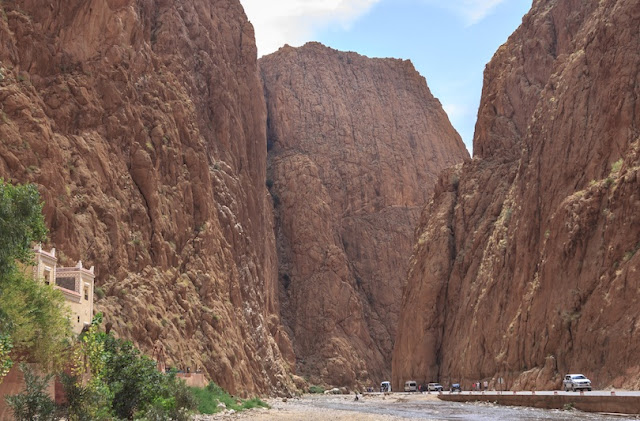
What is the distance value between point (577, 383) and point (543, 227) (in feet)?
57.4

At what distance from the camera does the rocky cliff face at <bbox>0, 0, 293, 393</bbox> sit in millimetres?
45844

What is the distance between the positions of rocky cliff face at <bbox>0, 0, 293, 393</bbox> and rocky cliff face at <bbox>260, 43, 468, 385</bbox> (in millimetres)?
27176

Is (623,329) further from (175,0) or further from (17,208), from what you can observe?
(175,0)

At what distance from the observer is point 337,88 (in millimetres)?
134000

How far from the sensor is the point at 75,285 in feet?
120

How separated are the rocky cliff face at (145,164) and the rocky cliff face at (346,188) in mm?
27176

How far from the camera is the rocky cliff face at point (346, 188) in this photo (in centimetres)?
10544

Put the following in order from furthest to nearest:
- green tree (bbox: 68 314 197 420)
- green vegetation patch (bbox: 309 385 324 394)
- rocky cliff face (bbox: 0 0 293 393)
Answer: green vegetation patch (bbox: 309 385 324 394) → rocky cliff face (bbox: 0 0 293 393) → green tree (bbox: 68 314 197 420)

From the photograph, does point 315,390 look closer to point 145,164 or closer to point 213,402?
point 145,164

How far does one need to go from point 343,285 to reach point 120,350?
81452 mm

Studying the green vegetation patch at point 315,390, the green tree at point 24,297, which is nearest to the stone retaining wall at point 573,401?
the green tree at point 24,297

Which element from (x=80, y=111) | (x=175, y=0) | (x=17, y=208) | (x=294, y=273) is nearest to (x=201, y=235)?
(x=80, y=111)

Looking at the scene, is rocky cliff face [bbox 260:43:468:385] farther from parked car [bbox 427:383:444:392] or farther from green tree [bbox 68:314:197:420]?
green tree [bbox 68:314:197:420]

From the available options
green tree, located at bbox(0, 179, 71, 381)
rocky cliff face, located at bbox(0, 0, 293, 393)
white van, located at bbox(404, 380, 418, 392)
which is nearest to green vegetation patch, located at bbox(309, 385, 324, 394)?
rocky cliff face, located at bbox(0, 0, 293, 393)
